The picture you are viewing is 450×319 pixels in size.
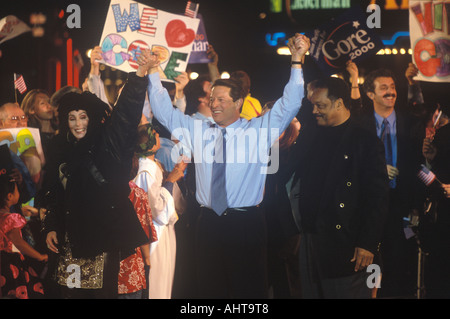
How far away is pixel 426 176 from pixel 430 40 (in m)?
1.25

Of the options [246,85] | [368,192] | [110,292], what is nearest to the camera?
[110,292]

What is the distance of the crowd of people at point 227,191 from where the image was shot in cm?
454

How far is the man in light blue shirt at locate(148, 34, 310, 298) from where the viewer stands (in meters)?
4.89

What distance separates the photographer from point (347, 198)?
16.1 feet

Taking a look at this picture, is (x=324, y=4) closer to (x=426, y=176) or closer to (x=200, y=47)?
(x=200, y=47)

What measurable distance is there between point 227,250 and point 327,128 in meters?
1.27

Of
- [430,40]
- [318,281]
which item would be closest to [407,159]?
[430,40]

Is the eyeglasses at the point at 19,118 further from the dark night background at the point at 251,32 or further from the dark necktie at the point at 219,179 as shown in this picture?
the dark necktie at the point at 219,179

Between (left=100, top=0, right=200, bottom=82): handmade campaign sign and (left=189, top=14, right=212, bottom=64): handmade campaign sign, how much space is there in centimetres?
6

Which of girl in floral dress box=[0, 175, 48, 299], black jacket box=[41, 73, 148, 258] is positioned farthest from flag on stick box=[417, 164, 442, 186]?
girl in floral dress box=[0, 175, 48, 299]

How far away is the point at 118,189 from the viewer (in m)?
4.58

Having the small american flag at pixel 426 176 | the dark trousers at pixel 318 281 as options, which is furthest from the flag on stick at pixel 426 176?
the dark trousers at pixel 318 281
